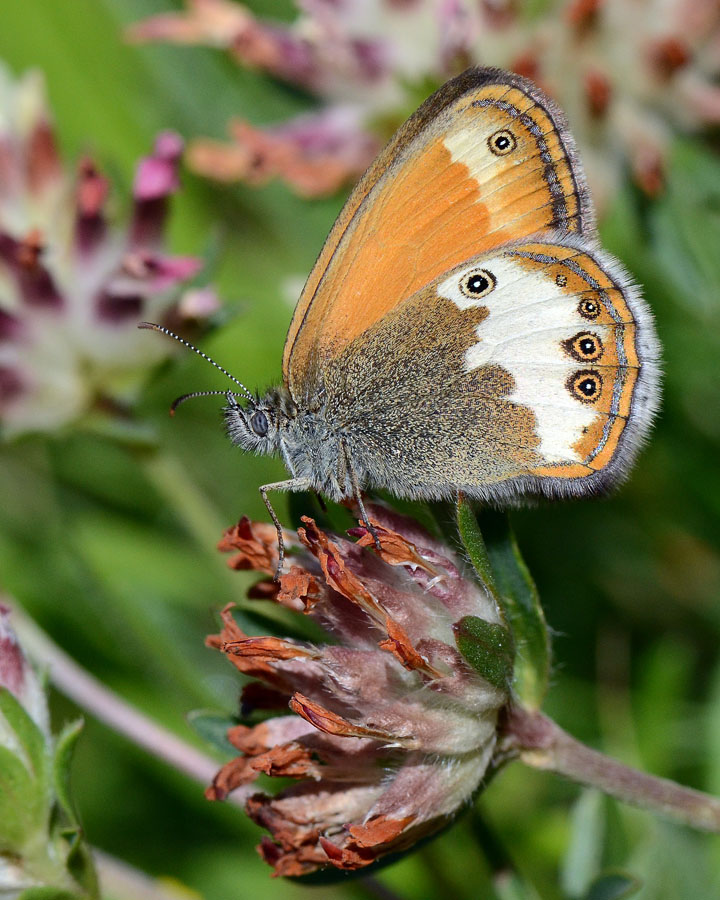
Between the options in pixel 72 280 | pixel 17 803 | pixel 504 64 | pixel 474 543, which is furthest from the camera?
pixel 504 64

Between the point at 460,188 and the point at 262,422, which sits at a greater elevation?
the point at 460,188

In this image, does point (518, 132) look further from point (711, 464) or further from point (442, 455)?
point (711, 464)

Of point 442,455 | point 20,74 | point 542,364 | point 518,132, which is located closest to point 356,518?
point 442,455

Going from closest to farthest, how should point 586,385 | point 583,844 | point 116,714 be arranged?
point 586,385 < point 583,844 < point 116,714

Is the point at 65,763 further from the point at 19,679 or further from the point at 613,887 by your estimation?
the point at 613,887

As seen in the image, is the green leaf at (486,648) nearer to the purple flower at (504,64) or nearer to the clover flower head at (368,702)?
the clover flower head at (368,702)

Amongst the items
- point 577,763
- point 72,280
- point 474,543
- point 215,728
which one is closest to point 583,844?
point 577,763

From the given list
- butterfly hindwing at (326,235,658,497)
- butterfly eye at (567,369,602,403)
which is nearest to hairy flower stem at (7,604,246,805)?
butterfly hindwing at (326,235,658,497)
